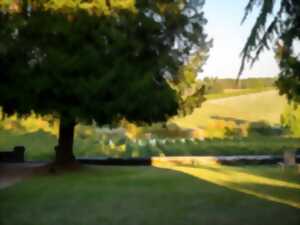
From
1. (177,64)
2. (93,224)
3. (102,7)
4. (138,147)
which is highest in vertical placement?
(102,7)

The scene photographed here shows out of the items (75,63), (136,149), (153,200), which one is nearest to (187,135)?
(136,149)

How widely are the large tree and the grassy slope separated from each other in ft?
107

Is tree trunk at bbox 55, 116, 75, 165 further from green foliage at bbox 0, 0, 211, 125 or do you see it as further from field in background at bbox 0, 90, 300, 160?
field in background at bbox 0, 90, 300, 160

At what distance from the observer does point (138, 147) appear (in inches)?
1302

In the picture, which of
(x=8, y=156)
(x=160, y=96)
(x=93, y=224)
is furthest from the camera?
(x=8, y=156)

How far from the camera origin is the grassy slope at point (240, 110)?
177ft

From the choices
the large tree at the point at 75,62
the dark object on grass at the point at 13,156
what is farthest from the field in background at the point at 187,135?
the large tree at the point at 75,62

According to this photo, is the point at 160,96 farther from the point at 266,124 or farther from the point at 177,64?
the point at 266,124

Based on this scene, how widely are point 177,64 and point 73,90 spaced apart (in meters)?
4.90

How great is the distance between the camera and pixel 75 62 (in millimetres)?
16375

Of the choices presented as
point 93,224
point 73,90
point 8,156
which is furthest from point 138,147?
point 93,224

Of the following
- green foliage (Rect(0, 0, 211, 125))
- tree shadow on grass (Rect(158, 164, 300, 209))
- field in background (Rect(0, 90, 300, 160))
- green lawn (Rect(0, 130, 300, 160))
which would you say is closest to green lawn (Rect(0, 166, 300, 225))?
tree shadow on grass (Rect(158, 164, 300, 209))

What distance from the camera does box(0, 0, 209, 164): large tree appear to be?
16.4 meters

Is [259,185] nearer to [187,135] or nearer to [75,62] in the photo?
[75,62]
